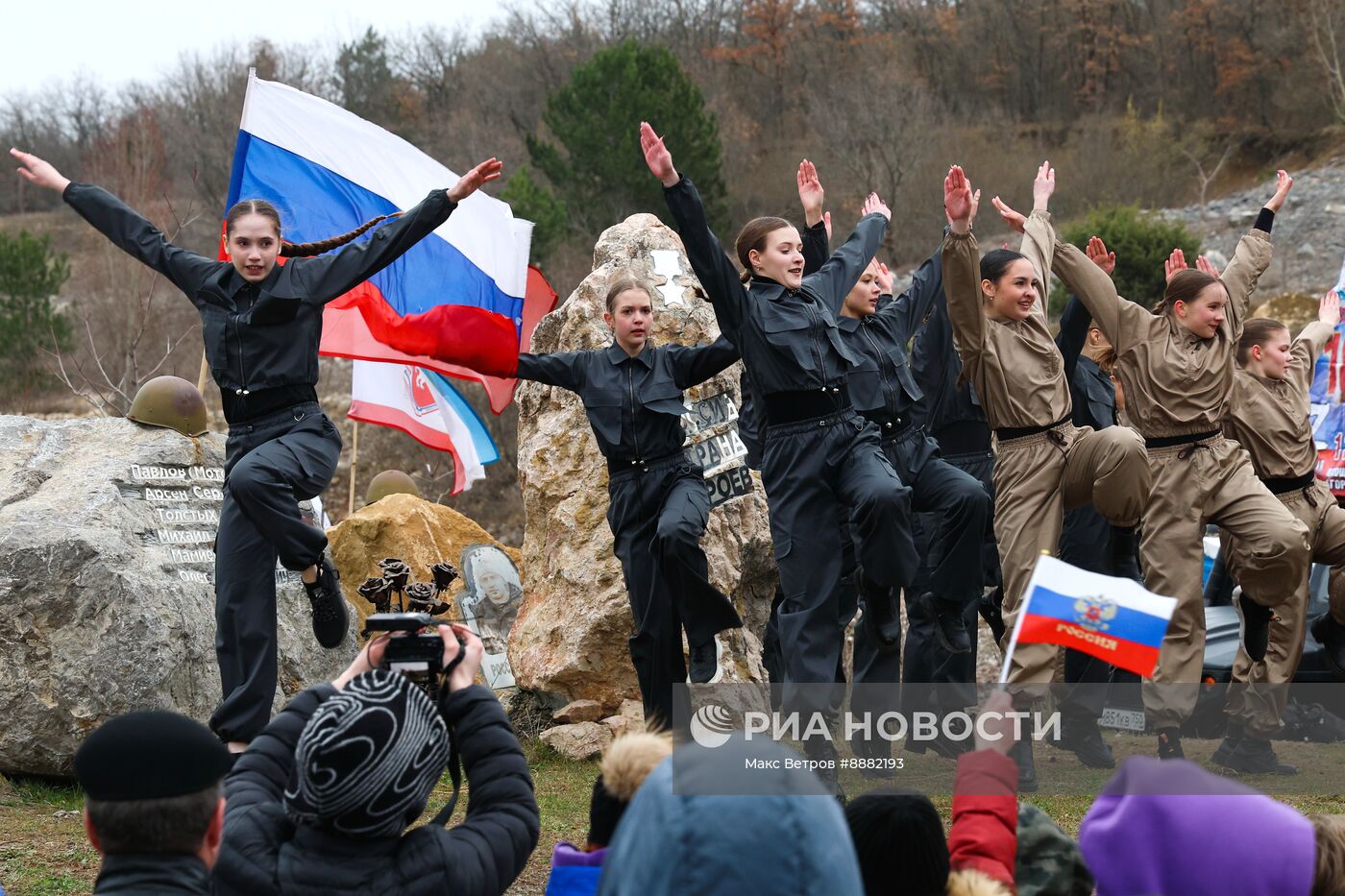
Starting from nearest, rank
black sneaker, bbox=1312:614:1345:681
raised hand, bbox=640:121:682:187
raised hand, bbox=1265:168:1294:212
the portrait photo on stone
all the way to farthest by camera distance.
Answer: raised hand, bbox=640:121:682:187, raised hand, bbox=1265:168:1294:212, black sneaker, bbox=1312:614:1345:681, the portrait photo on stone

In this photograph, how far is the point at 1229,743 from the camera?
7211 mm

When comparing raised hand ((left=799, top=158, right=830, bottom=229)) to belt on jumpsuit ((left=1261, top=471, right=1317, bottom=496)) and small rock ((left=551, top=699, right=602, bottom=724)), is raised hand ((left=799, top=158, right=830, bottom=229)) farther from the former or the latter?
small rock ((left=551, top=699, right=602, bottom=724))

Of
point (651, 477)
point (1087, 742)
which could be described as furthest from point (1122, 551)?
point (651, 477)

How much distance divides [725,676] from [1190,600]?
8.60 ft

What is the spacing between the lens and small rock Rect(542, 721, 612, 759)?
796cm

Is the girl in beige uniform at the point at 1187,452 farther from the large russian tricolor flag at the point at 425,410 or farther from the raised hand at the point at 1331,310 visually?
the large russian tricolor flag at the point at 425,410

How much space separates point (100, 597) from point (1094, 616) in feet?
17.4

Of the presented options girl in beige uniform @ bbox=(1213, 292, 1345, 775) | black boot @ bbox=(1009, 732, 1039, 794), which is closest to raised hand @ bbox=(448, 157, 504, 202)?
black boot @ bbox=(1009, 732, 1039, 794)

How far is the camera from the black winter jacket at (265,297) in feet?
20.0

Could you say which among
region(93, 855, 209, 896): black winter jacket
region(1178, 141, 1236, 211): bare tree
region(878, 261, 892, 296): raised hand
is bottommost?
region(93, 855, 209, 896): black winter jacket

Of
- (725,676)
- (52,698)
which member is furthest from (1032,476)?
(52,698)

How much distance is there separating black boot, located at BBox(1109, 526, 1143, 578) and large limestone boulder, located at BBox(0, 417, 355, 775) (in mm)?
4456

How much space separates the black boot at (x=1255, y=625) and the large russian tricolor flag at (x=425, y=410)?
21.5 feet

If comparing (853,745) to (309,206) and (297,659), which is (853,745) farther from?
Answer: (309,206)
